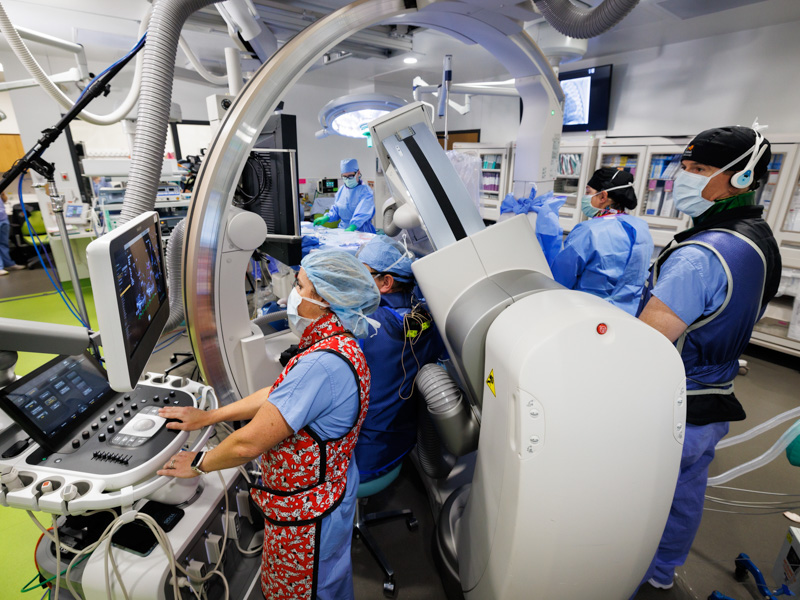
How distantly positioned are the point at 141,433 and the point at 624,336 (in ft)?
4.21

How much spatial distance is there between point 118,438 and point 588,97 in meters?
5.88

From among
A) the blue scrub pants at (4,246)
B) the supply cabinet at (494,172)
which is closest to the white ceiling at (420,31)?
the supply cabinet at (494,172)

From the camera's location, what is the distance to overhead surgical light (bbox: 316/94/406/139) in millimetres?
2277

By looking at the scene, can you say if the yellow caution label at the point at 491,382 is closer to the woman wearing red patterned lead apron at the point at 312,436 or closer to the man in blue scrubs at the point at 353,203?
the woman wearing red patterned lead apron at the point at 312,436

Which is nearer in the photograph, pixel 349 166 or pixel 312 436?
pixel 312 436

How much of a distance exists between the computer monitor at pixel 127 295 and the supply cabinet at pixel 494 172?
15.8ft

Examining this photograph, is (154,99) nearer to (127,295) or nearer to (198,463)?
(127,295)

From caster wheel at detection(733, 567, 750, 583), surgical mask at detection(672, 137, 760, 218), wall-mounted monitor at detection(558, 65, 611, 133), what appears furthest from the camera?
wall-mounted monitor at detection(558, 65, 611, 133)

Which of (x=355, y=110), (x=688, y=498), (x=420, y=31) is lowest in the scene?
(x=688, y=498)

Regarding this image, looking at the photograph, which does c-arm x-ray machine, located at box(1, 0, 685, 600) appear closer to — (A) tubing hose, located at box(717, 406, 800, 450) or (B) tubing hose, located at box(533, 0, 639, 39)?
(B) tubing hose, located at box(533, 0, 639, 39)

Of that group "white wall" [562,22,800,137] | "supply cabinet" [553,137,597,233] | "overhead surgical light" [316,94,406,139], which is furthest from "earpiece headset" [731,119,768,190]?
"white wall" [562,22,800,137]

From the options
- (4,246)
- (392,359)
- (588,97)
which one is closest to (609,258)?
(392,359)

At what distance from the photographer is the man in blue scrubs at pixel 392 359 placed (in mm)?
1564

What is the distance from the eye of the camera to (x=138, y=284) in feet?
3.63
